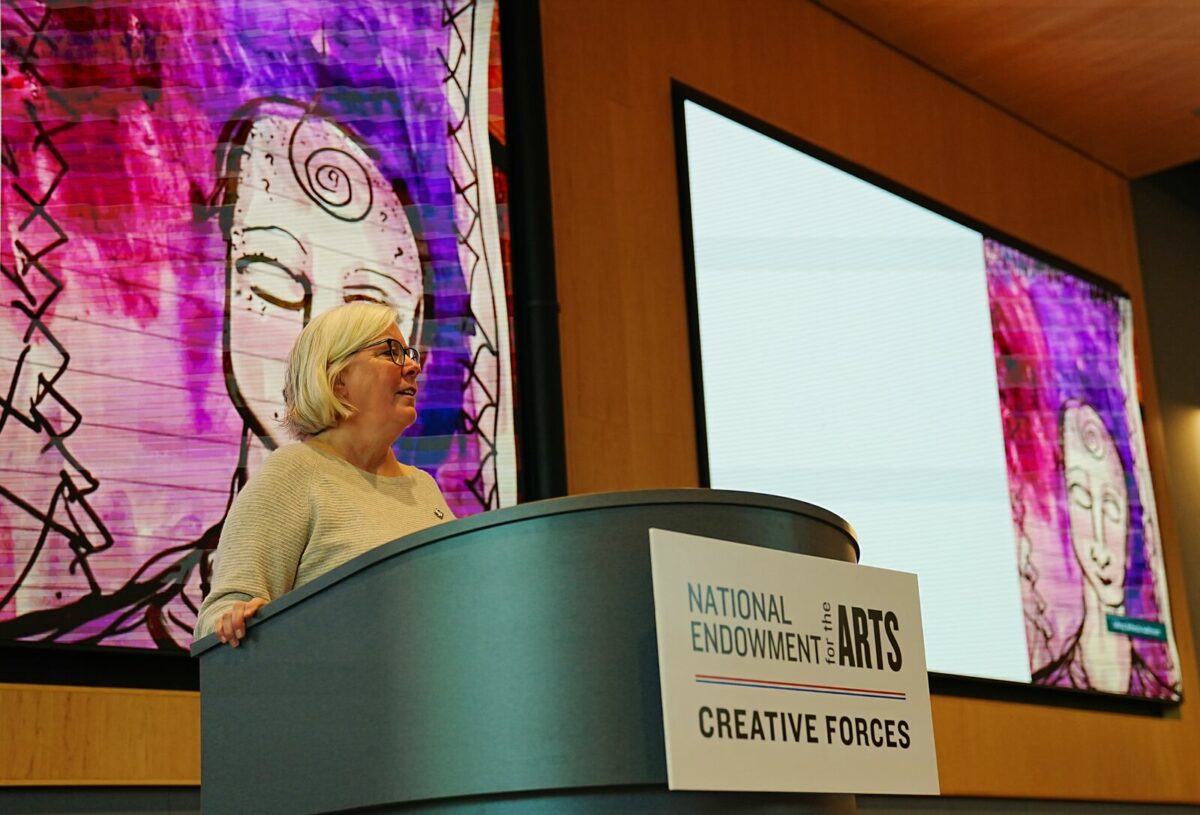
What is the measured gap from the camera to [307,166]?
133 inches

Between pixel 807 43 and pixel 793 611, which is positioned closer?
pixel 793 611

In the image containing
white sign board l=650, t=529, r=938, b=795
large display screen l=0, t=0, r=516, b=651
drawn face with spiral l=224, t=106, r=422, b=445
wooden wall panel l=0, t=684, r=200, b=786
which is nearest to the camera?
white sign board l=650, t=529, r=938, b=795

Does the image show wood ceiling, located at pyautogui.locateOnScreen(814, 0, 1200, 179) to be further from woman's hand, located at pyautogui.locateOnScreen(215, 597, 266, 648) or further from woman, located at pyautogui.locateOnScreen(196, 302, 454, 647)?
woman's hand, located at pyautogui.locateOnScreen(215, 597, 266, 648)

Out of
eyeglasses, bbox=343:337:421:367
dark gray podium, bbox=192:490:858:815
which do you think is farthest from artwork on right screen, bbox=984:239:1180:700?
dark gray podium, bbox=192:490:858:815

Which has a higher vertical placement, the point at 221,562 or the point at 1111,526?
the point at 1111,526

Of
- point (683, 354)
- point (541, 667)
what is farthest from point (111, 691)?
point (683, 354)

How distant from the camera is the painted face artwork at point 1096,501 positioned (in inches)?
217

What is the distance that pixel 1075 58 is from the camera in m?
5.80

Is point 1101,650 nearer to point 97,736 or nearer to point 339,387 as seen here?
point 97,736

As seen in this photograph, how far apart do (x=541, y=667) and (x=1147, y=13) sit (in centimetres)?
483

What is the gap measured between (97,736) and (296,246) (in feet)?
3.81

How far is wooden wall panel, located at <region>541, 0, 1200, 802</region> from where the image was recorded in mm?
4109

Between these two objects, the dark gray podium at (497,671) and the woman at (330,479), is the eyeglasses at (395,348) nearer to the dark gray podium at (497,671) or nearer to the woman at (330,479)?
the woman at (330,479)

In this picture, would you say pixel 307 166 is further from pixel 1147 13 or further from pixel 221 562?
pixel 1147 13
